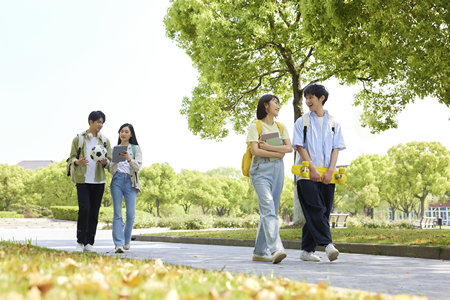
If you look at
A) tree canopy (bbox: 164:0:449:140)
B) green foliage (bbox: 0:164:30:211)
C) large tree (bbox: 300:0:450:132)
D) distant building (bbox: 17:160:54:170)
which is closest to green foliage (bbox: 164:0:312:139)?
tree canopy (bbox: 164:0:449:140)

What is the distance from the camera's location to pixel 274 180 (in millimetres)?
6539

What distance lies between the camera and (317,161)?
6.50m

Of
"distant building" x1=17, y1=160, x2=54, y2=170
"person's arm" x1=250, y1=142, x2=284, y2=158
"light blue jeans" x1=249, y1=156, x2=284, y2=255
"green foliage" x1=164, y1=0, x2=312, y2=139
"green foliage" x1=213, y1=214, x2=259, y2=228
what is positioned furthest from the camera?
"distant building" x1=17, y1=160, x2=54, y2=170

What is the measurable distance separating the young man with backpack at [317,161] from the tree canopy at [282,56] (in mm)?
4111

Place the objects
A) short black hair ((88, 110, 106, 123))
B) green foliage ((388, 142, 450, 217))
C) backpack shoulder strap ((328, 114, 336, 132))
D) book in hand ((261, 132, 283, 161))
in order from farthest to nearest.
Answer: green foliage ((388, 142, 450, 217)), short black hair ((88, 110, 106, 123)), backpack shoulder strap ((328, 114, 336, 132)), book in hand ((261, 132, 283, 161))

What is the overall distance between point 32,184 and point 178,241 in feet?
167

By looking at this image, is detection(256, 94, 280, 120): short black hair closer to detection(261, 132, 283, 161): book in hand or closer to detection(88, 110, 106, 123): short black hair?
detection(261, 132, 283, 161): book in hand

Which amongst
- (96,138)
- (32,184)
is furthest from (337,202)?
(96,138)

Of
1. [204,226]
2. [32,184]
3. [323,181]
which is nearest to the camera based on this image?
[323,181]

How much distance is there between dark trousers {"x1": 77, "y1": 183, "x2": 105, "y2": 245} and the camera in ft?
25.9

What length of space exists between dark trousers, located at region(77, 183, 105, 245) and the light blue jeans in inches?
115

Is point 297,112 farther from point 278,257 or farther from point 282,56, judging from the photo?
point 278,257

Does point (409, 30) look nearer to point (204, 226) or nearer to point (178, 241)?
point (178, 241)

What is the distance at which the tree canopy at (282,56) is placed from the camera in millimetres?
10578
